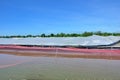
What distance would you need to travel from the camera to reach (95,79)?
820cm

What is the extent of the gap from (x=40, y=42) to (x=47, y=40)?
3.45 ft

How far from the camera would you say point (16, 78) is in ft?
27.1

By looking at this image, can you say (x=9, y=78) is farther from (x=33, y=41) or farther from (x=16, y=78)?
(x=33, y=41)

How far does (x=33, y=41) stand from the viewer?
3209 centimetres

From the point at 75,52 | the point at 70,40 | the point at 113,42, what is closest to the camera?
the point at 75,52

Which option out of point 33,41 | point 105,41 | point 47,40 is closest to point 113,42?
point 105,41

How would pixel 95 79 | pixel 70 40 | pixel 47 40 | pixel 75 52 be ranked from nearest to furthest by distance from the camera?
pixel 95 79
pixel 75 52
pixel 70 40
pixel 47 40

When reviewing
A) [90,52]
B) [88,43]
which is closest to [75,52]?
[90,52]

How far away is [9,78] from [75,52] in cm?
1296

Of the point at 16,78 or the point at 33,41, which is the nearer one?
the point at 16,78

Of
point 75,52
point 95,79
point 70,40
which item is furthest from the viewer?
point 70,40

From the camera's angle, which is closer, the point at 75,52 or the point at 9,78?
the point at 9,78

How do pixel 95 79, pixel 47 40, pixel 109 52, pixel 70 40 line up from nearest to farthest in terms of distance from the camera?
pixel 95 79
pixel 109 52
pixel 70 40
pixel 47 40

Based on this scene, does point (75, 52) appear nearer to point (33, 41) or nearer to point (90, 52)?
point (90, 52)
